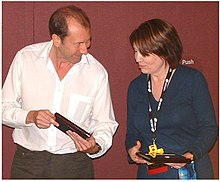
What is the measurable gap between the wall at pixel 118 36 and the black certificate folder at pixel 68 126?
2.37 feet

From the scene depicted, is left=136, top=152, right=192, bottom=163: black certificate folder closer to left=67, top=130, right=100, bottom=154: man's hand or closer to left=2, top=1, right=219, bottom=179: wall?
left=67, top=130, right=100, bottom=154: man's hand

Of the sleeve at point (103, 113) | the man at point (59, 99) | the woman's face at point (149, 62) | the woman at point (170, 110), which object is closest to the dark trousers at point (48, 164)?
the man at point (59, 99)

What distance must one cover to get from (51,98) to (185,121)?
28.7 inches

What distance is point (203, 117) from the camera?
2451mm

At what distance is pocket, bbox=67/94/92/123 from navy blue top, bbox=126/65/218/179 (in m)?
0.30

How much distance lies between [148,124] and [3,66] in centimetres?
100

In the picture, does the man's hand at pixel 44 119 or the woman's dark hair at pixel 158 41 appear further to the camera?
the woman's dark hair at pixel 158 41

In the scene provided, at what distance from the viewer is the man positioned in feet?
8.04

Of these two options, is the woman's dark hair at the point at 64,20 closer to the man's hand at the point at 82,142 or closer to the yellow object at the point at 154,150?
the man's hand at the point at 82,142

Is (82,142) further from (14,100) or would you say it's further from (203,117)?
(203,117)

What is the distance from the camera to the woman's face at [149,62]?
2.47 m

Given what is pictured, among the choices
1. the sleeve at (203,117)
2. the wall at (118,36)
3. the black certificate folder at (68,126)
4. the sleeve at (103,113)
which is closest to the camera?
the black certificate folder at (68,126)

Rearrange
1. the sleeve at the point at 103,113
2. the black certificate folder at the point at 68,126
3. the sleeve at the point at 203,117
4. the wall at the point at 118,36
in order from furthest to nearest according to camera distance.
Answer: the wall at the point at 118,36 < the sleeve at the point at 103,113 < the sleeve at the point at 203,117 < the black certificate folder at the point at 68,126

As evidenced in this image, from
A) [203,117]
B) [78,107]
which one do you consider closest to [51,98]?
[78,107]
